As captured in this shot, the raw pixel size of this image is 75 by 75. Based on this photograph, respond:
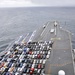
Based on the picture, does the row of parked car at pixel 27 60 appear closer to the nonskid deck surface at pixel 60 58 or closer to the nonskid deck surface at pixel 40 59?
the nonskid deck surface at pixel 40 59

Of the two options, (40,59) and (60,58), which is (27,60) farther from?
(60,58)

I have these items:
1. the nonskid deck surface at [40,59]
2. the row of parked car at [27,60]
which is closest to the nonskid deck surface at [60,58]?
the nonskid deck surface at [40,59]

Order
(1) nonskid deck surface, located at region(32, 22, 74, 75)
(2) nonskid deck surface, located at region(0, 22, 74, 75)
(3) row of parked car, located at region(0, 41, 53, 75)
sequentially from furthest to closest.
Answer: (3) row of parked car, located at region(0, 41, 53, 75) < (2) nonskid deck surface, located at region(0, 22, 74, 75) < (1) nonskid deck surface, located at region(32, 22, 74, 75)

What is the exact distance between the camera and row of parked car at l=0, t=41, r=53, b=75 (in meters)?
52.9

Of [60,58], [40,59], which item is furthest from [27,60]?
[60,58]

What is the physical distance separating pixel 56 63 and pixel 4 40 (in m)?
55.9

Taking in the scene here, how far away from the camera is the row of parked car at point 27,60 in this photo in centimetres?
5294

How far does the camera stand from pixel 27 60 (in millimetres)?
60812

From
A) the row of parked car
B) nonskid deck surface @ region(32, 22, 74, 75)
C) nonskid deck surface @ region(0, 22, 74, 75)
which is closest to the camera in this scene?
nonskid deck surface @ region(32, 22, 74, 75)

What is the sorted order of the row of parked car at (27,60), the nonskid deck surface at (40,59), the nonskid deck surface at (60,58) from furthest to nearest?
the row of parked car at (27,60)
the nonskid deck surface at (40,59)
the nonskid deck surface at (60,58)

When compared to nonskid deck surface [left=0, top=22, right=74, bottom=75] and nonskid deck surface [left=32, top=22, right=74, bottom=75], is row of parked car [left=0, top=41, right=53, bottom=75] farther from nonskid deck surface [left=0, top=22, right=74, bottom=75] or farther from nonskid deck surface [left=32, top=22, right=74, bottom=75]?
nonskid deck surface [left=32, top=22, right=74, bottom=75]

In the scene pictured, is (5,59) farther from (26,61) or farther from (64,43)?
(64,43)

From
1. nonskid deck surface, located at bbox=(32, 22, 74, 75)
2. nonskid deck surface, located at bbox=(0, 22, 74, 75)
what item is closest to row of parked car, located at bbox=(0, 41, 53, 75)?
nonskid deck surface, located at bbox=(0, 22, 74, 75)

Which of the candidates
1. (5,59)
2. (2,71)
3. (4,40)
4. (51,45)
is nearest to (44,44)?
(51,45)
